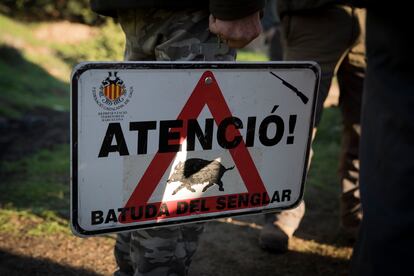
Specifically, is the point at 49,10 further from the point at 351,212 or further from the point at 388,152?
the point at 388,152

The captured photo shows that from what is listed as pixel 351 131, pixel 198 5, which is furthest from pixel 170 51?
pixel 351 131

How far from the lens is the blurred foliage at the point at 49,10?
16344 mm

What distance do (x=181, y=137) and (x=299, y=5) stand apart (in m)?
1.29

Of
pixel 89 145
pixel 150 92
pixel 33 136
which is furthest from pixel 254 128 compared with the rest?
pixel 33 136

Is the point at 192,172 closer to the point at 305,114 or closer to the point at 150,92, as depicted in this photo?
the point at 150,92

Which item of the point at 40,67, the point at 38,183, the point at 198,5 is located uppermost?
the point at 198,5

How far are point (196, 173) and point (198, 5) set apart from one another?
56 centimetres

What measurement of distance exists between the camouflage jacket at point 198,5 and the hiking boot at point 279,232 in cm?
129

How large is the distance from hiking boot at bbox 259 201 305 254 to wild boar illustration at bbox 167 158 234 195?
115cm

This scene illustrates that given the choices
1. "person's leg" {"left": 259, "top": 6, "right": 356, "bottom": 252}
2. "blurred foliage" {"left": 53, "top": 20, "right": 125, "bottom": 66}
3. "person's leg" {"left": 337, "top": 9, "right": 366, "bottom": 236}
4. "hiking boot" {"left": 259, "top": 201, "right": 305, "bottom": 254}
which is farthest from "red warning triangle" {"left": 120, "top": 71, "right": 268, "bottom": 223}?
"blurred foliage" {"left": 53, "top": 20, "right": 125, "bottom": 66}

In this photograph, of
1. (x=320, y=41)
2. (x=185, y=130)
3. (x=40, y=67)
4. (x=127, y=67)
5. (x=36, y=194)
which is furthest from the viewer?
(x=40, y=67)

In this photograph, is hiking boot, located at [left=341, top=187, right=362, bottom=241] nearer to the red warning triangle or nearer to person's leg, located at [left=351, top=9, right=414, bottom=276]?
the red warning triangle

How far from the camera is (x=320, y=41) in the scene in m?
2.39

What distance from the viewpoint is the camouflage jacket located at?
4.63 feet
